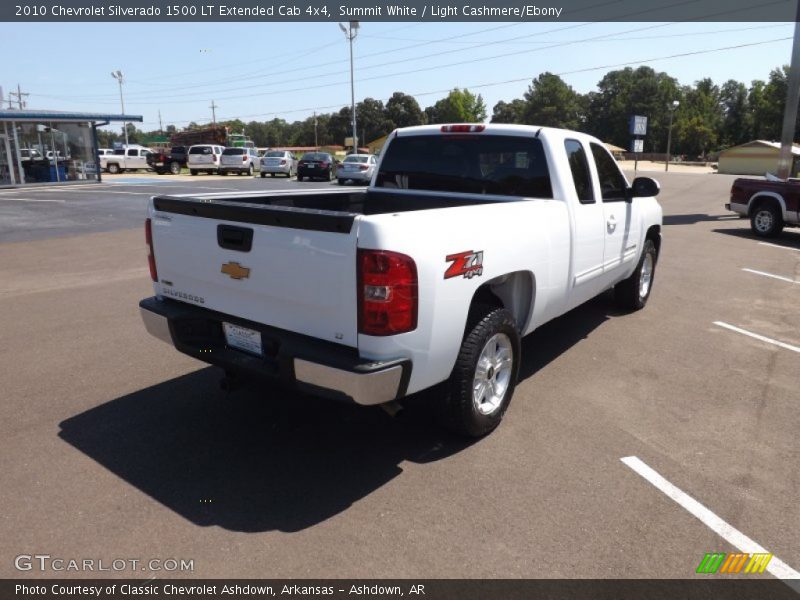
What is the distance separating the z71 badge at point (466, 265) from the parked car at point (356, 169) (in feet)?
84.1

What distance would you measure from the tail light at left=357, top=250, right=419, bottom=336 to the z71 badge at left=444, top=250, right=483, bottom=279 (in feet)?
1.00

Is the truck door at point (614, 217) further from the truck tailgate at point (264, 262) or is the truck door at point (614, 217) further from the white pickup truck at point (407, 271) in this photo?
the truck tailgate at point (264, 262)

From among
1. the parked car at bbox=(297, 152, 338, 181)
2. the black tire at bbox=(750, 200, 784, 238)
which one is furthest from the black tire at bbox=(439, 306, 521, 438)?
the parked car at bbox=(297, 152, 338, 181)

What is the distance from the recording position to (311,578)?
2553mm

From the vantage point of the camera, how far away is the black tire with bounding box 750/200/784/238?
13.3 m

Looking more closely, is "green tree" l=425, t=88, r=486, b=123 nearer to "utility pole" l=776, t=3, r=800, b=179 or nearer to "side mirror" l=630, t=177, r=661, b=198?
"utility pole" l=776, t=3, r=800, b=179

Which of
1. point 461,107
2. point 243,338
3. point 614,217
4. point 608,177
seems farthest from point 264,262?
point 461,107

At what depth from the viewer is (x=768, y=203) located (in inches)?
529

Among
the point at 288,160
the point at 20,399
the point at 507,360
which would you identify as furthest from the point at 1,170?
the point at 507,360

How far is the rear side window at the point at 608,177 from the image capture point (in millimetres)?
5373

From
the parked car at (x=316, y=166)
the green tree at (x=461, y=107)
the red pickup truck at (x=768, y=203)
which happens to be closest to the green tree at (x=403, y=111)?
the green tree at (x=461, y=107)

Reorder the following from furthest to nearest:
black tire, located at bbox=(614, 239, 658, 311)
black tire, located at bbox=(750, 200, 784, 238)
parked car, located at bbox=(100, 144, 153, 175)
Result: 1. parked car, located at bbox=(100, 144, 153, 175)
2. black tire, located at bbox=(750, 200, 784, 238)
3. black tire, located at bbox=(614, 239, 658, 311)

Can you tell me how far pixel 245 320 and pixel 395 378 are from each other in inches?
40.9
